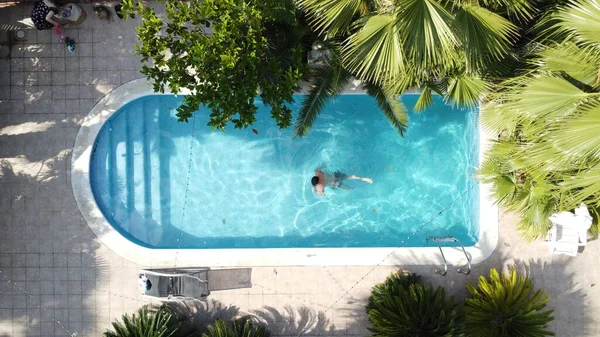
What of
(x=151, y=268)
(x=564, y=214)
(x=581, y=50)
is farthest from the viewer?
(x=151, y=268)

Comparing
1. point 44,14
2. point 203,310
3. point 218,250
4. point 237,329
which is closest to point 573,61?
point 218,250

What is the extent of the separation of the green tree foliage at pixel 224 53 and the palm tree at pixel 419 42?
0.70m

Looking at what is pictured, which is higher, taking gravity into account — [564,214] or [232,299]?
[564,214]

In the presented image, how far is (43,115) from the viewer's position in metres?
9.48

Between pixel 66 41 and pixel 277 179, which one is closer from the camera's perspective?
pixel 66 41

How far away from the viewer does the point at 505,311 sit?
26.6ft

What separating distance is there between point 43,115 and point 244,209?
468cm

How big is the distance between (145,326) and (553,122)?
25.5ft

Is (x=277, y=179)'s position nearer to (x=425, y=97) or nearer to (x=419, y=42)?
(x=425, y=97)

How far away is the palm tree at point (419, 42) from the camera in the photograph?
566 centimetres

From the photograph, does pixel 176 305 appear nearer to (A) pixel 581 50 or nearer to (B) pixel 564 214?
(B) pixel 564 214

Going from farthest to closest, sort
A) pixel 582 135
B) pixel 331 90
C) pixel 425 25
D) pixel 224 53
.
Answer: pixel 331 90, pixel 224 53, pixel 425 25, pixel 582 135

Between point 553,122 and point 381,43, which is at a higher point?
point 381,43

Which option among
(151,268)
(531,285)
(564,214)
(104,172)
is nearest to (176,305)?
(151,268)
